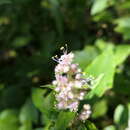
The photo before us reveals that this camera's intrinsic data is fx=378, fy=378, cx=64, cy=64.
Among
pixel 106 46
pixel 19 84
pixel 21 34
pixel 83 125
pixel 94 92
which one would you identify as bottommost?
pixel 83 125

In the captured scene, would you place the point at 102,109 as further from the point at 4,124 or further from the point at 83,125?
Result: the point at 83,125

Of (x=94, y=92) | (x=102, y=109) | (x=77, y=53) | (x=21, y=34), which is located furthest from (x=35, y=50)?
(x=94, y=92)

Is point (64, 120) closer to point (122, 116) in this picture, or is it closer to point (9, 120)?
point (122, 116)

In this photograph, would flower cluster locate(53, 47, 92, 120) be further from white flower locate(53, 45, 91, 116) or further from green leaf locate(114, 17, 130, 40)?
green leaf locate(114, 17, 130, 40)

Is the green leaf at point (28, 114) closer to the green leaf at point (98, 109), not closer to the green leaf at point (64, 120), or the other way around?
the green leaf at point (98, 109)

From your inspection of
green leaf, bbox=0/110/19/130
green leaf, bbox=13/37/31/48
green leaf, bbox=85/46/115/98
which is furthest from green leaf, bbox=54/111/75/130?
green leaf, bbox=13/37/31/48

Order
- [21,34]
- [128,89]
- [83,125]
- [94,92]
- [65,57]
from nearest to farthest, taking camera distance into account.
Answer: [65,57] → [83,125] → [94,92] → [128,89] → [21,34]

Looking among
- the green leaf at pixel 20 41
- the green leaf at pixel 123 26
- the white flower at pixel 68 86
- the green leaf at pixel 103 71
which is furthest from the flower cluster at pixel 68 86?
the green leaf at pixel 20 41
